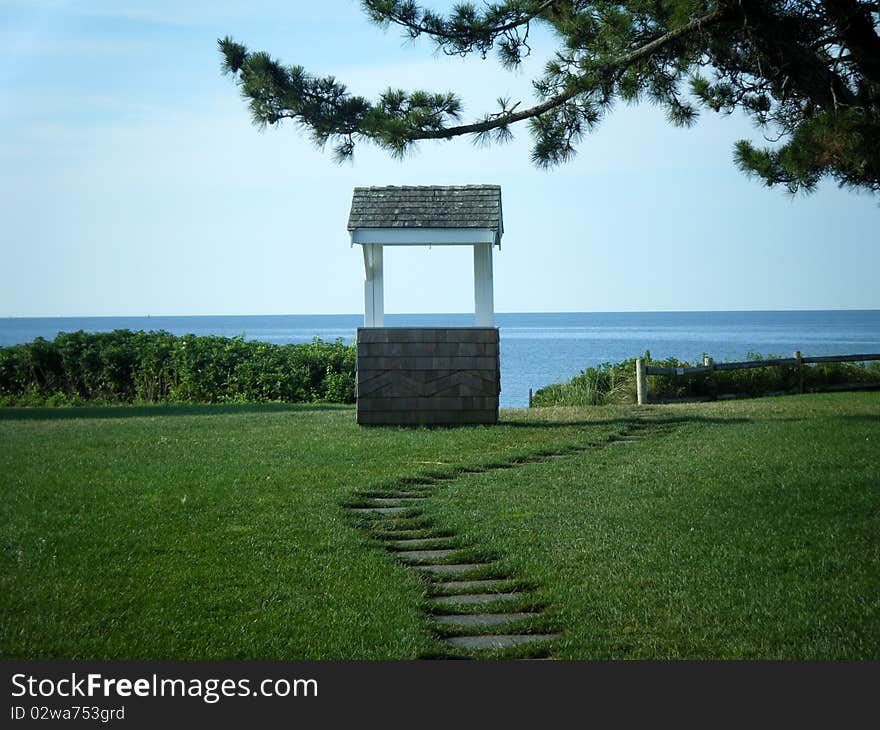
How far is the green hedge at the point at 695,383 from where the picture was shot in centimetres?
1884

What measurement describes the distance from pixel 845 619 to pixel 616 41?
205 inches

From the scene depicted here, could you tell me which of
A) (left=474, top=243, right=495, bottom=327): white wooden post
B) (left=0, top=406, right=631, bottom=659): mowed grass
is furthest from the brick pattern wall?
(left=0, top=406, right=631, bottom=659): mowed grass

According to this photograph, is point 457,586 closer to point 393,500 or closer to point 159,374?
point 393,500

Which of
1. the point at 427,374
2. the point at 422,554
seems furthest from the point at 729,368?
the point at 422,554

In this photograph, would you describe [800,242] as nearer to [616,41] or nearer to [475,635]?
[616,41]

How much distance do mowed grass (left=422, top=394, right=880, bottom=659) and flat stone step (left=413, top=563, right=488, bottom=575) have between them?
269 mm

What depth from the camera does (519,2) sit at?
28.6ft

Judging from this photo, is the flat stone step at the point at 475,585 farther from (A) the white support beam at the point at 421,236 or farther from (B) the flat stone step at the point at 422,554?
(A) the white support beam at the point at 421,236

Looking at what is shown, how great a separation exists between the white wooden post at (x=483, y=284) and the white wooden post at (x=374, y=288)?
147 cm

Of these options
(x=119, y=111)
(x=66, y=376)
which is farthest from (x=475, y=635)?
(x=119, y=111)

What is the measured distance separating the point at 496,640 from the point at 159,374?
1566 cm

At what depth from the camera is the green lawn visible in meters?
4.80

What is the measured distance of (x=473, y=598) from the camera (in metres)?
5.56

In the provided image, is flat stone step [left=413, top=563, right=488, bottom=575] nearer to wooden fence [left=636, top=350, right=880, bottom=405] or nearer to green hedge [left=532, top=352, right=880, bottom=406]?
wooden fence [left=636, top=350, right=880, bottom=405]
